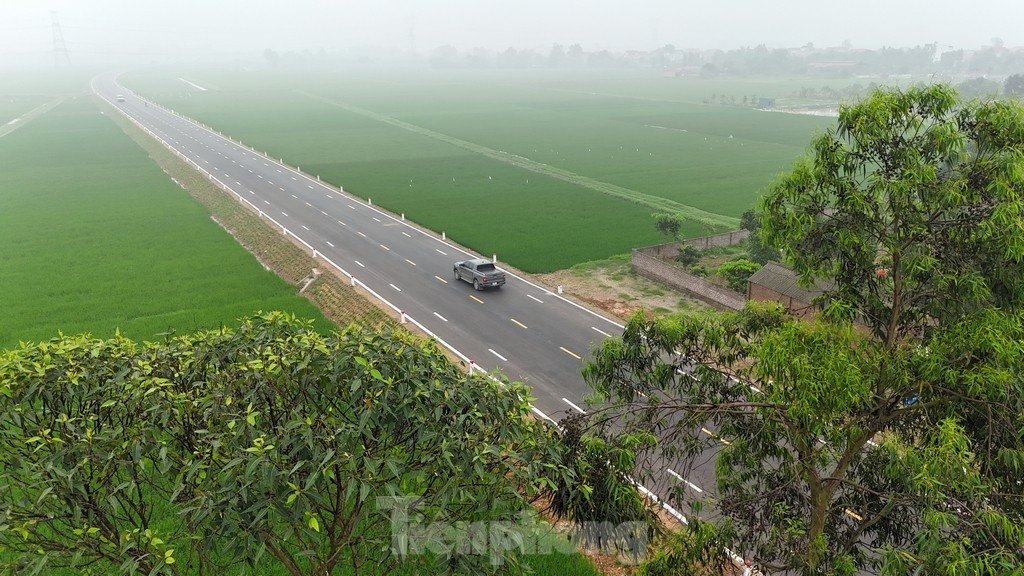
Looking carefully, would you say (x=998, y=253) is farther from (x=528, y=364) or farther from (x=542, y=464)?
(x=528, y=364)

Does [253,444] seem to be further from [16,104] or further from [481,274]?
[16,104]

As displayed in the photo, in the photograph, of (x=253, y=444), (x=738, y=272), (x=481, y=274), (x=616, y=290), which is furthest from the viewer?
(x=616, y=290)

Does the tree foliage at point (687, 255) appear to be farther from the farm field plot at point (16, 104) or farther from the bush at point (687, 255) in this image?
the farm field plot at point (16, 104)

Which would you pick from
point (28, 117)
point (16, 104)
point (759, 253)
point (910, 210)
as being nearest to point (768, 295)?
point (759, 253)

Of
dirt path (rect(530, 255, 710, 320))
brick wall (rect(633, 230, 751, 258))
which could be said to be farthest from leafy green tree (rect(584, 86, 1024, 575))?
brick wall (rect(633, 230, 751, 258))

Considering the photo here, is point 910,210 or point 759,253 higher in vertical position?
point 910,210

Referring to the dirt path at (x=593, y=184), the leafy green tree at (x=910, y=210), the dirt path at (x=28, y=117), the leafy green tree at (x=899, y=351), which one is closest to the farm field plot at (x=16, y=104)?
the dirt path at (x=28, y=117)

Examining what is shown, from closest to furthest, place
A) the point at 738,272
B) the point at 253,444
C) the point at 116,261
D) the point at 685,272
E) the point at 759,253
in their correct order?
1. the point at 253,444
2. the point at 738,272
3. the point at 685,272
4. the point at 759,253
5. the point at 116,261
